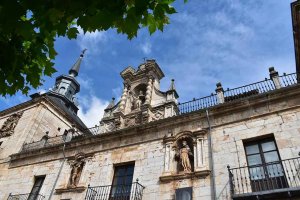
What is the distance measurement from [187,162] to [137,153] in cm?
255

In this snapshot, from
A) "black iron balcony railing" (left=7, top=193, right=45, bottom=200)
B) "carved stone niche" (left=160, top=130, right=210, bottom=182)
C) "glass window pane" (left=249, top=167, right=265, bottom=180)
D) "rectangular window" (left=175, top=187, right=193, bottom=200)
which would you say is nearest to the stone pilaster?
"carved stone niche" (left=160, top=130, right=210, bottom=182)

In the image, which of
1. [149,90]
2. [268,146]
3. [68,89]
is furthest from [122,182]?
[68,89]

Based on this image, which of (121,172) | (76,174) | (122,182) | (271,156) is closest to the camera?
(271,156)

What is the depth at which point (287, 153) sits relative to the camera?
886 cm

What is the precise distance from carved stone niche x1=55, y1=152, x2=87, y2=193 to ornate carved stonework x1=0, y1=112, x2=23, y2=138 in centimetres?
766

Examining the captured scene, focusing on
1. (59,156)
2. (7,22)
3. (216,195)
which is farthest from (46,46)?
(59,156)

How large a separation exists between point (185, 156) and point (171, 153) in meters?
0.71

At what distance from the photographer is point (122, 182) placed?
1163cm

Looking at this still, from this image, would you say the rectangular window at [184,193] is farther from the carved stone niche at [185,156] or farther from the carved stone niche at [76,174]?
the carved stone niche at [76,174]

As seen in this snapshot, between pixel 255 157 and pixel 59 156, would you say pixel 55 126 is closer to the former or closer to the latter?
pixel 59 156

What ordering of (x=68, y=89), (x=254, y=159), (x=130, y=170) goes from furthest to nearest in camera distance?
(x=68, y=89), (x=130, y=170), (x=254, y=159)

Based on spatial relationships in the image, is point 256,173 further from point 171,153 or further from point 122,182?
point 122,182

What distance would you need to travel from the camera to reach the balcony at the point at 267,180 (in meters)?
7.87

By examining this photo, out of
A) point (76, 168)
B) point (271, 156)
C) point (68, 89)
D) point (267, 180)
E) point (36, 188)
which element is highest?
point (68, 89)
